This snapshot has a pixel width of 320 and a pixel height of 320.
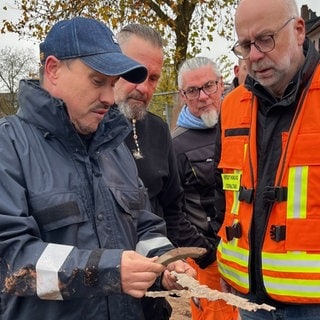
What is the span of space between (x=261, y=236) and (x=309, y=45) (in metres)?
0.99

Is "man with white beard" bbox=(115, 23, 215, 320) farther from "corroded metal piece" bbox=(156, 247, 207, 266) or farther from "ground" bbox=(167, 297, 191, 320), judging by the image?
"ground" bbox=(167, 297, 191, 320)

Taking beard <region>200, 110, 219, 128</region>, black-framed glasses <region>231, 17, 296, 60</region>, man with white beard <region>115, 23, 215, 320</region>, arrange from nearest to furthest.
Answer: black-framed glasses <region>231, 17, 296, 60</region>
man with white beard <region>115, 23, 215, 320</region>
beard <region>200, 110, 219, 128</region>

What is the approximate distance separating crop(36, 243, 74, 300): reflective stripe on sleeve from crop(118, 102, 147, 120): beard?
1348mm

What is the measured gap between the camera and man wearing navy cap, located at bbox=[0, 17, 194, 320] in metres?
1.70

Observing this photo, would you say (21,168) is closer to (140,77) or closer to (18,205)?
(18,205)

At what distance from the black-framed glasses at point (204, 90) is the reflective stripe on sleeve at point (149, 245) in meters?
1.99

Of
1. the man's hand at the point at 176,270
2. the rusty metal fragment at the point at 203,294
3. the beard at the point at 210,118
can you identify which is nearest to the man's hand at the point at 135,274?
the rusty metal fragment at the point at 203,294

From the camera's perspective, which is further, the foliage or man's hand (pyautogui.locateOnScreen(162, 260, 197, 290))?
the foliage

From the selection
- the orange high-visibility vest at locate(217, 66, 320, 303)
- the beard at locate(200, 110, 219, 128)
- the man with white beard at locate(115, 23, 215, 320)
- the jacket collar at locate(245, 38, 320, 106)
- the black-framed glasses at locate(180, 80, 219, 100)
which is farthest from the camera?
the black-framed glasses at locate(180, 80, 219, 100)

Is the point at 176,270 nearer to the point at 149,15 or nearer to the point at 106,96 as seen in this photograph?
the point at 106,96

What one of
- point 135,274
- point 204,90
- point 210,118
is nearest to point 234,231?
point 135,274

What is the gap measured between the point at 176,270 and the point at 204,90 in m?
2.19

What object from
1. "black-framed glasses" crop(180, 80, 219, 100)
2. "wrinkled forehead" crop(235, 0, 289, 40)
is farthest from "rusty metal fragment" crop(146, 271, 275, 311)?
"black-framed glasses" crop(180, 80, 219, 100)

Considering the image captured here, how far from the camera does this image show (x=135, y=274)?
5.60 ft
